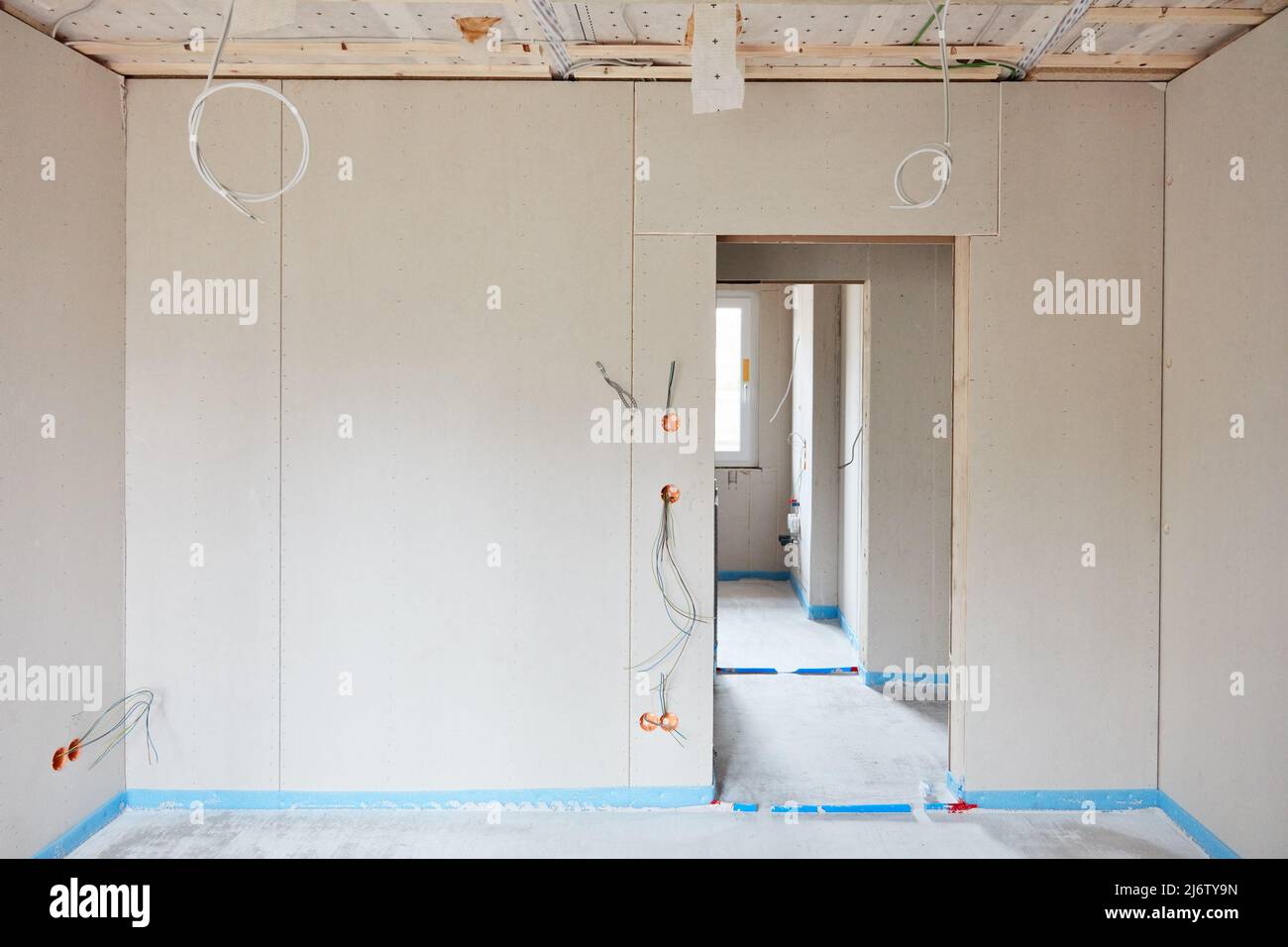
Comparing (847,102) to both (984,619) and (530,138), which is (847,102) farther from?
(984,619)

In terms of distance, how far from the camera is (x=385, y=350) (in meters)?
3.15

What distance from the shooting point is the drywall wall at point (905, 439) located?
457 centimetres

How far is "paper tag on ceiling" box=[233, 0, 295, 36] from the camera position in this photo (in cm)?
217

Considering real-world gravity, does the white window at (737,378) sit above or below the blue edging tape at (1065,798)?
above

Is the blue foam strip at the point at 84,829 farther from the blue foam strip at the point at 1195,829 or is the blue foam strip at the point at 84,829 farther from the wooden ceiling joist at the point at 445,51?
the blue foam strip at the point at 1195,829

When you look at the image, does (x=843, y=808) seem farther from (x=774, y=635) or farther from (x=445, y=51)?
(x=445, y=51)

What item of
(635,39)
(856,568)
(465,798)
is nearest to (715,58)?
(635,39)

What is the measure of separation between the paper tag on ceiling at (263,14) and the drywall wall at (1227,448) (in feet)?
9.34

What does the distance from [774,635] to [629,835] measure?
117 inches

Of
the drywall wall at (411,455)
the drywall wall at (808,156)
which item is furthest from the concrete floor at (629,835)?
the drywall wall at (808,156)

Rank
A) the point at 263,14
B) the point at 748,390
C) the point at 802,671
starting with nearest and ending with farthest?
the point at 263,14
the point at 802,671
the point at 748,390

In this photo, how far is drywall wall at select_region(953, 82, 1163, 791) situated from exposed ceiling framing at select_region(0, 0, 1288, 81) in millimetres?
370

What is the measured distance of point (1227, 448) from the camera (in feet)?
9.18

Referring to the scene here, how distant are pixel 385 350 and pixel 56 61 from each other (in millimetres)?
1378
